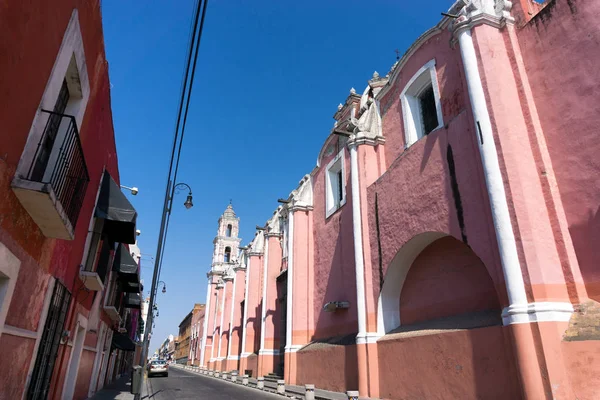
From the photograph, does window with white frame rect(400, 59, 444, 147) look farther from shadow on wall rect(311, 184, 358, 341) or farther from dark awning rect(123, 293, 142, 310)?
dark awning rect(123, 293, 142, 310)

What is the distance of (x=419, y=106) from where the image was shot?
475 inches

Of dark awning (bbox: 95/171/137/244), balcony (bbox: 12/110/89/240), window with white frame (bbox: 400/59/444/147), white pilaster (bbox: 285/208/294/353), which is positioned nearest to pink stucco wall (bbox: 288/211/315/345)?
white pilaster (bbox: 285/208/294/353)

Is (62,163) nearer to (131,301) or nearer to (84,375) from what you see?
(84,375)

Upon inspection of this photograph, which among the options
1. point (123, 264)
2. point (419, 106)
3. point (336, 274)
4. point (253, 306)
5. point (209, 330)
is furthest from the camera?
point (209, 330)

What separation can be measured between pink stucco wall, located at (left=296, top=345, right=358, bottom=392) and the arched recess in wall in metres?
1.92

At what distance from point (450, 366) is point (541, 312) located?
2.55 meters

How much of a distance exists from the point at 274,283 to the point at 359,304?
38.9ft

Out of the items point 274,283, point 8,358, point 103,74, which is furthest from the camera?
point 274,283

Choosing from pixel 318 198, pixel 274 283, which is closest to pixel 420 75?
pixel 318 198

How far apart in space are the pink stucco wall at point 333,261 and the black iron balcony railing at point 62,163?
9947mm

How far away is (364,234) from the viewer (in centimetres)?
1227

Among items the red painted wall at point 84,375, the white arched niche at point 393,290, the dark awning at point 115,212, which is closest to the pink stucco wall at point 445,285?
the white arched niche at point 393,290

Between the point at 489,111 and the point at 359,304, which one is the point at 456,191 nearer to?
the point at 489,111

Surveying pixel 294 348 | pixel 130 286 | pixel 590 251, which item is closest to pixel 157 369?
pixel 130 286
